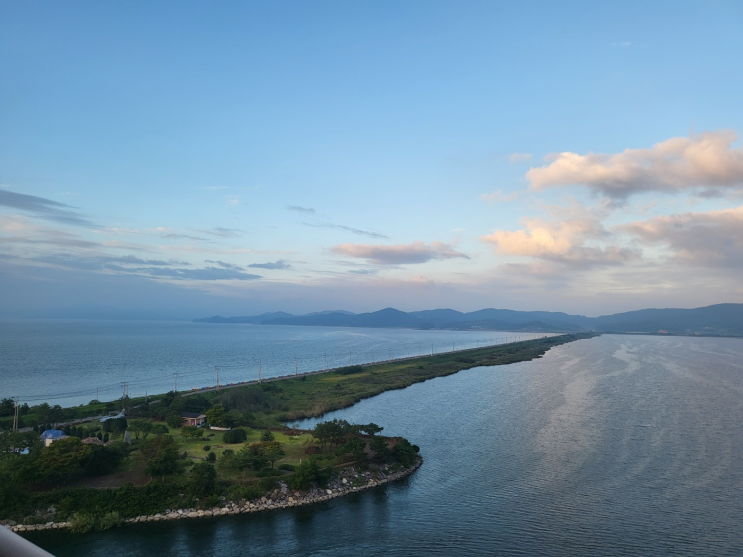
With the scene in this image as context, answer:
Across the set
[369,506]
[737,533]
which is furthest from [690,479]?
[369,506]

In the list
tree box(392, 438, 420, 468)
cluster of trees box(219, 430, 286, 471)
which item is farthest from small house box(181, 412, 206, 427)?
tree box(392, 438, 420, 468)

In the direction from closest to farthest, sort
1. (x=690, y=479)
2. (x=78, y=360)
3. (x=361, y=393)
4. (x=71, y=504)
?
(x=71, y=504)
(x=690, y=479)
(x=361, y=393)
(x=78, y=360)

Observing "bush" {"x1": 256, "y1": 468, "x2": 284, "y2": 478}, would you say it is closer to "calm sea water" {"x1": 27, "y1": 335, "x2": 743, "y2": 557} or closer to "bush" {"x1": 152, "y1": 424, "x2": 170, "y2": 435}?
"calm sea water" {"x1": 27, "y1": 335, "x2": 743, "y2": 557}

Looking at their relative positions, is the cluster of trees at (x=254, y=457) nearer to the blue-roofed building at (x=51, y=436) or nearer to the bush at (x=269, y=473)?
the bush at (x=269, y=473)

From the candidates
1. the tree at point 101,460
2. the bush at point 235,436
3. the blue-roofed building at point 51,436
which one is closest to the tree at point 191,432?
the bush at point 235,436

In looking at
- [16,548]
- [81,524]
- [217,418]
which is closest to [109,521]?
[81,524]

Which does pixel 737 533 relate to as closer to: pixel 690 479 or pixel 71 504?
pixel 690 479

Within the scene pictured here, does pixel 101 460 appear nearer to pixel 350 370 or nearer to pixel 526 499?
pixel 526 499
